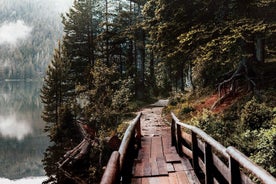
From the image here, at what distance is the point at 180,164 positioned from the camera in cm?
827

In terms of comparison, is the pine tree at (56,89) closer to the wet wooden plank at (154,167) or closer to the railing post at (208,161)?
the wet wooden plank at (154,167)

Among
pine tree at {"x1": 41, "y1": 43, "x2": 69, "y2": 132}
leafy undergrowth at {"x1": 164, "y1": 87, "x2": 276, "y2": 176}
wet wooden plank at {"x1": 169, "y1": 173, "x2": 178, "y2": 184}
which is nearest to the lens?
wet wooden plank at {"x1": 169, "y1": 173, "x2": 178, "y2": 184}

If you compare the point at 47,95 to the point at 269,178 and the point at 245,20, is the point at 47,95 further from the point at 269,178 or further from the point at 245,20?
the point at 269,178

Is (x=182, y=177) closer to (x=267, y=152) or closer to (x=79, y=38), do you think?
(x=267, y=152)

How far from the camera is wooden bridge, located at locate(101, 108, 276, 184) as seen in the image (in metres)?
4.26

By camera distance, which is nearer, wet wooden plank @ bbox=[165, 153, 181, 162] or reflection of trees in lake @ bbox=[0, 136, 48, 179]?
wet wooden plank @ bbox=[165, 153, 181, 162]

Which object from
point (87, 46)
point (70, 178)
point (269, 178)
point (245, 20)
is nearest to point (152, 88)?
point (87, 46)

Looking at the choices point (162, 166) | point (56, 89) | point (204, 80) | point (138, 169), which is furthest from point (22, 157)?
point (162, 166)

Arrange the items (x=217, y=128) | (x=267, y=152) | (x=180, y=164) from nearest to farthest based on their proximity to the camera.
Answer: (x=180, y=164), (x=267, y=152), (x=217, y=128)

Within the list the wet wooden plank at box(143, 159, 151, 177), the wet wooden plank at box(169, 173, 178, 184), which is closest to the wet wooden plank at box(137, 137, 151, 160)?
the wet wooden plank at box(143, 159, 151, 177)

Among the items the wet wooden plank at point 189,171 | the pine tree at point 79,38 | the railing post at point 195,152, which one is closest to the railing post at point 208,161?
the wet wooden plank at point 189,171

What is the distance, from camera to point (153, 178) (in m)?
7.20

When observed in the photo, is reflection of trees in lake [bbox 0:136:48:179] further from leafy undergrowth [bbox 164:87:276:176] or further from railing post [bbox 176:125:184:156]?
railing post [bbox 176:125:184:156]

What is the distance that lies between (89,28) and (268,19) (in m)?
29.6
